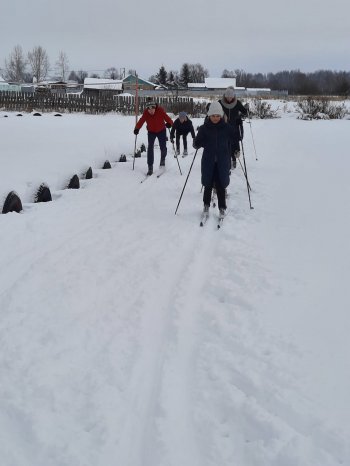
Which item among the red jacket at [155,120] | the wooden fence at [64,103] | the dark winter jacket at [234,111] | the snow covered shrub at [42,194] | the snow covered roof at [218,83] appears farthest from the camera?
the snow covered roof at [218,83]

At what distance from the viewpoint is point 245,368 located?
9.81 feet

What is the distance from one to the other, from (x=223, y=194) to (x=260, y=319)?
304 centimetres

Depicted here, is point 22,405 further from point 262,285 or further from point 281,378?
point 262,285

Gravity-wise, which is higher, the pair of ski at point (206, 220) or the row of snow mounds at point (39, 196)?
the row of snow mounds at point (39, 196)

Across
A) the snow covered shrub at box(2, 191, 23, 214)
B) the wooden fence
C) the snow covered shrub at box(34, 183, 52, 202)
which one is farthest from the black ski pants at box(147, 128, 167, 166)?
the wooden fence

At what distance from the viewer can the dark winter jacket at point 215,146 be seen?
6090 millimetres

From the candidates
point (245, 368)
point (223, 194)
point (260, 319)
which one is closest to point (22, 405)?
point (245, 368)

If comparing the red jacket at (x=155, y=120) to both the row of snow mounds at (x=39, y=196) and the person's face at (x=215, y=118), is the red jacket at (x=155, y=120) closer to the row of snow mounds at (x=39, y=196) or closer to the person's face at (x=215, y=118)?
the row of snow mounds at (x=39, y=196)

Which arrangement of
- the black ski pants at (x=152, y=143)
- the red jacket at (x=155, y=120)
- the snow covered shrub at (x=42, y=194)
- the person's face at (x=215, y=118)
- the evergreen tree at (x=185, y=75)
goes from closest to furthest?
the person's face at (x=215, y=118) < the snow covered shrub at (x=42, y=194) < the black ski pants at (x=152, y=143) < the red jacket at (x=155, y=120) < the evergreen tree at (x=185, y=75)

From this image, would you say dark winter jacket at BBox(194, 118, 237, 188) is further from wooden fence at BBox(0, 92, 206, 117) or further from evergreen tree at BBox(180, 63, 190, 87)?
evergreen tree at BBox(180, 63, 190, 87)

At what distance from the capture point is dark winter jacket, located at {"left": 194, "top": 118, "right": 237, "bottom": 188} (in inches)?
240

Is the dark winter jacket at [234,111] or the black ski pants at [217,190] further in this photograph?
the dark winter jacket at [234,111]

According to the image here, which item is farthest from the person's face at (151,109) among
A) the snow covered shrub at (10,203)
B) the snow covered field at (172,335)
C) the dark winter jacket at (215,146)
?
the snow covered shrub at (10,203)

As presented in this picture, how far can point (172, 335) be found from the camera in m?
3.43
